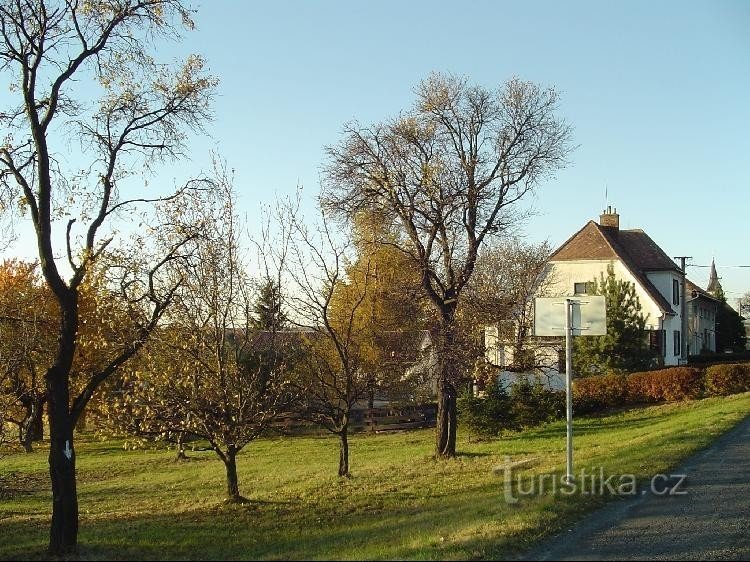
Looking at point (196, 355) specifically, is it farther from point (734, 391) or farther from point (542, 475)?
point (734, 391)

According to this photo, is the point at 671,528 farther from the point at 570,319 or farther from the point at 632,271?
the point at 632,271

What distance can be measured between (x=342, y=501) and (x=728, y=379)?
2240 centimetres

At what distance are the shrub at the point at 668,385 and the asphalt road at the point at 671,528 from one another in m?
21.2

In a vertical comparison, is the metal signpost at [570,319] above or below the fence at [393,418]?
above

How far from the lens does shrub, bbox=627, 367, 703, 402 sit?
104 feet

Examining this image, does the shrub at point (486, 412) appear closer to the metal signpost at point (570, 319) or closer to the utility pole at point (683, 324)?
the metal signpost at point (570, 319)

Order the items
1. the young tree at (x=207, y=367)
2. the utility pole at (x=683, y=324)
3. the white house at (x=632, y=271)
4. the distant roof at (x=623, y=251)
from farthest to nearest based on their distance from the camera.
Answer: the utility pole at (x=683, y=324) < the distant roof at (x=623, y=251) < the white house at (x=632, y=271) < the young tree at (x=207, y=367)

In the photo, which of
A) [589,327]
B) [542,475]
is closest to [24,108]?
[589,327]

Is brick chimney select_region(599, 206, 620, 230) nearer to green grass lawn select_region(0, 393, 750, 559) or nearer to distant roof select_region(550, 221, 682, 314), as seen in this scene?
distant roof select_region(550, 221, 682, 314)

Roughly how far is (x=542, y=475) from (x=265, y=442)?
83.5 ft

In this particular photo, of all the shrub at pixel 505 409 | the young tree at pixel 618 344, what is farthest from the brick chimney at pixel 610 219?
the shrub at pixel 505 409

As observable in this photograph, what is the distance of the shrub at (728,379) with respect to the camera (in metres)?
31.0

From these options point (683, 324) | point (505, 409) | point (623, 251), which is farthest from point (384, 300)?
point (683, 324)

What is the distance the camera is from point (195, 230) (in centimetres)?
1466
